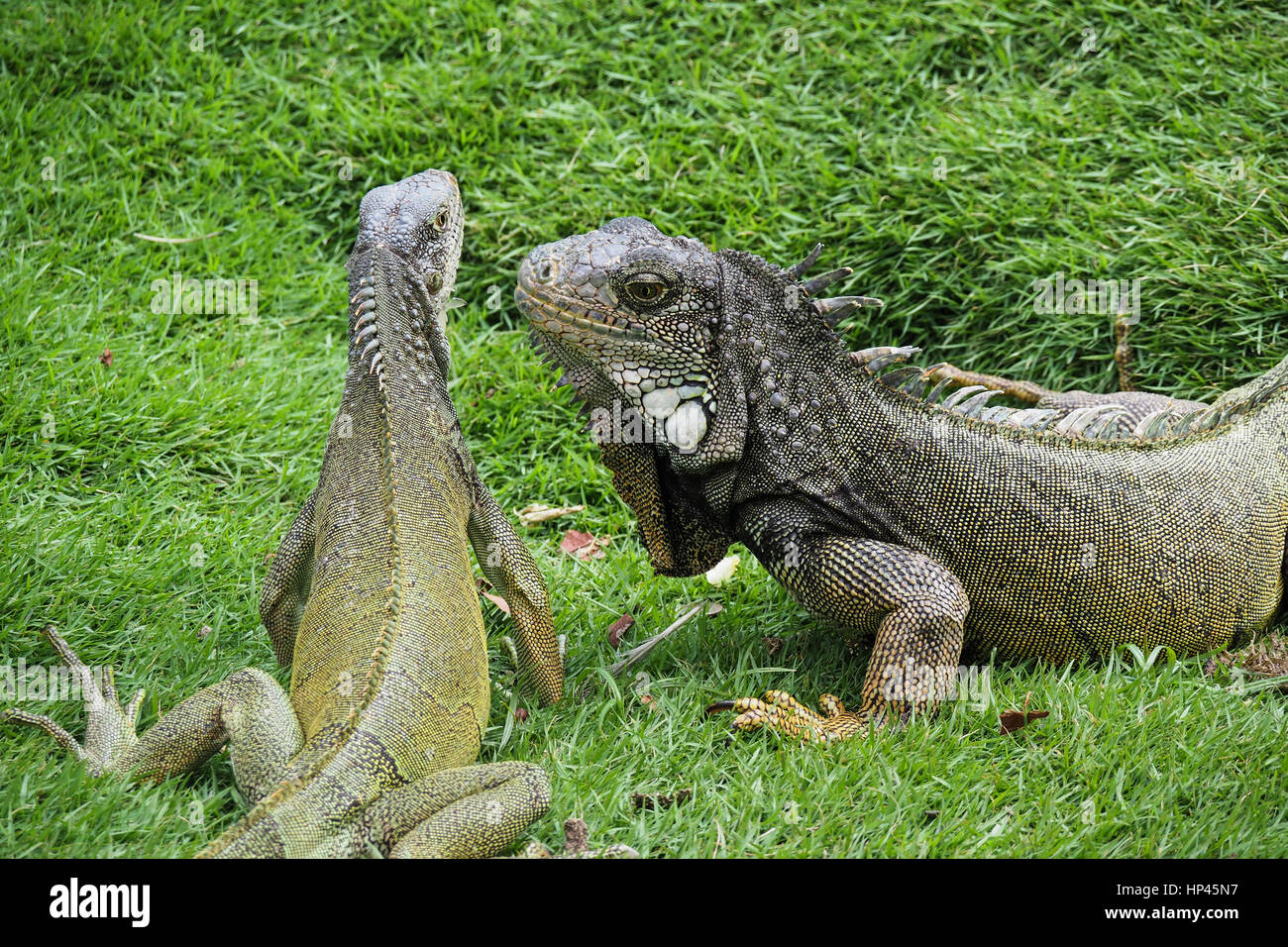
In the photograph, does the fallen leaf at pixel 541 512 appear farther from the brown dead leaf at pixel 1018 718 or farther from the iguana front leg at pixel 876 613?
the brown dead leaf at pixel 1018 718

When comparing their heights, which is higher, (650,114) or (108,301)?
(650,114)

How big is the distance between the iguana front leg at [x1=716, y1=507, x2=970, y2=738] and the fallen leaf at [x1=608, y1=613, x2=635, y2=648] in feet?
2.57

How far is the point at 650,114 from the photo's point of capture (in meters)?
8.16

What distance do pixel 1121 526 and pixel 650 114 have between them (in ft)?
14.8

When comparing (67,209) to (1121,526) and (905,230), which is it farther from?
(1121,526)

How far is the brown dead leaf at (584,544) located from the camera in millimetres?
6273

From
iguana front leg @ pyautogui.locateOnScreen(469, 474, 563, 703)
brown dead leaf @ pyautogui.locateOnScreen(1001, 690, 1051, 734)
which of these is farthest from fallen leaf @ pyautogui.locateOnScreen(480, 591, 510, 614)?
brown dead leaf @ pyautogui.locateOnScreen(1001, 690, 1051, 734)

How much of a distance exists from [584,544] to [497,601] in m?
1.28

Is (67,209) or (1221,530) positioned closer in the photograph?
(1221,530)

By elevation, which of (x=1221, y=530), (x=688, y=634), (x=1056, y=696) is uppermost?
(x=1221, y=530)

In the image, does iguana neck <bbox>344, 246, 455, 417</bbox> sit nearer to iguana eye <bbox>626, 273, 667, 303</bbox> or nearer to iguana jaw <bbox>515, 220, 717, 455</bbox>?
iguana jaw <bbox>515, 220, 717, 455</bbox>

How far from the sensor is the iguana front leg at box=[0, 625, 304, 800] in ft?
13.0
